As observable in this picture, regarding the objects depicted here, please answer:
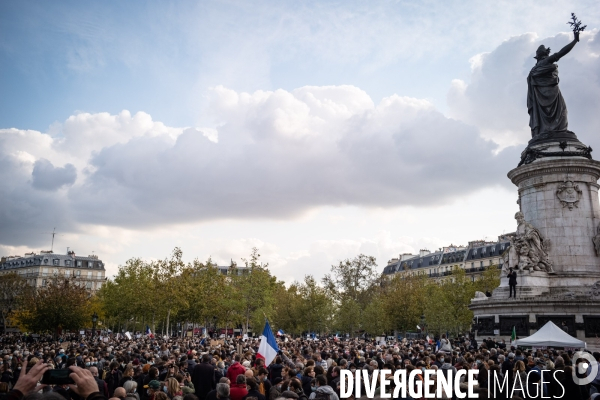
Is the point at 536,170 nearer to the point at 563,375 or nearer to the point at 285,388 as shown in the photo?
the point at 563,375

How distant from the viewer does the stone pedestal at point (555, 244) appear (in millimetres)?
26094

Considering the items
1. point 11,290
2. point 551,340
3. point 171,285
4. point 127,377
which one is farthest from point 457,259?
point 127,377

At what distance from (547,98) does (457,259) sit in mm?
69876

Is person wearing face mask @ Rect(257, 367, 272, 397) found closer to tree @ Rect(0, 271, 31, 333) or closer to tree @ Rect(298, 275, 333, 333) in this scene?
tree @ Rect(298, 275, 333, 333)

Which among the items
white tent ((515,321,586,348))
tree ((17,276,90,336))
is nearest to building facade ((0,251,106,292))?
tree ((17,276,90,336))

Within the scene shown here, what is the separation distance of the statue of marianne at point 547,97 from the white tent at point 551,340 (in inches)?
588

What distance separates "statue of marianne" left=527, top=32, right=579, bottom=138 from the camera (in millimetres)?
31031

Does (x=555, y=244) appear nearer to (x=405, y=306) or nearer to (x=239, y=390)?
(x=239, y=390)

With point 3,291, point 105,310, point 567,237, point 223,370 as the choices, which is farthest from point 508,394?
point 3,291

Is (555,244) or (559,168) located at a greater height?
(559,168)

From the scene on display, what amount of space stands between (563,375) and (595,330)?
1569 centimetres

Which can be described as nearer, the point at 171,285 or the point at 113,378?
the point at 113,378

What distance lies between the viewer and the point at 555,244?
1126 inches

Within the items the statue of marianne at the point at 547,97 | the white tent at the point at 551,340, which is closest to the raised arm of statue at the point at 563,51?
the statue of marianne at the point at 547,97
